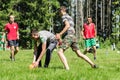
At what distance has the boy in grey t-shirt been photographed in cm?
1116

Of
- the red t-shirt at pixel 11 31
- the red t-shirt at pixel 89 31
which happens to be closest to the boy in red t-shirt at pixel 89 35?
the red t-shirt at pixel 89 31

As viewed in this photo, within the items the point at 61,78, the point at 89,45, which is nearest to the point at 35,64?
the point at 61,78

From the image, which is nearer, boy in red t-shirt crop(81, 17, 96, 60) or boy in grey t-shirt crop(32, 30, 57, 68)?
boy in grey t-shirt crop(32, 30, 57, 68)

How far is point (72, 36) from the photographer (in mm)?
11102

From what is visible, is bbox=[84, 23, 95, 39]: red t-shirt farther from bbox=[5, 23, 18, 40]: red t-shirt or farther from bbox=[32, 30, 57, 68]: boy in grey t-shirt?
bbox=[32, 30, 57, 68]: boy in grey t-shirt

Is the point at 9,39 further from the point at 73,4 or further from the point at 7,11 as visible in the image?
the point at 73,4

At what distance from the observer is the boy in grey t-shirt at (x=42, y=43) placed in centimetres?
1116

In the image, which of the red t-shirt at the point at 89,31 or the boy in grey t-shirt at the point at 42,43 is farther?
the red t-shirt at the point at 89,31

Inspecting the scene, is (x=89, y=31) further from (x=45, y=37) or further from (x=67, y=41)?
(x=67, y=41)

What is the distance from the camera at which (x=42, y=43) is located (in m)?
11.3

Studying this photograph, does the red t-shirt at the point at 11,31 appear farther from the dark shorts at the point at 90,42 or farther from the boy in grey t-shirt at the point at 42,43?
the boy in grey t-shirt at the point at 42,43

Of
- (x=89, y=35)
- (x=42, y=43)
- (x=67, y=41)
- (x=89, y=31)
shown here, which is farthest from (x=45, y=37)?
(x=89, y=35)

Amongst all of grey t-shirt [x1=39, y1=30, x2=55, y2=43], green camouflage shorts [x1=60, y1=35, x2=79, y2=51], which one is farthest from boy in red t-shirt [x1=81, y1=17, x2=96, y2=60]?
green camouflage shorts [x1=60, y1=35, x2=79, y2=51]

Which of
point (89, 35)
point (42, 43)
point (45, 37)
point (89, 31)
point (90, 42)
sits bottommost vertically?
point (90, 42)
